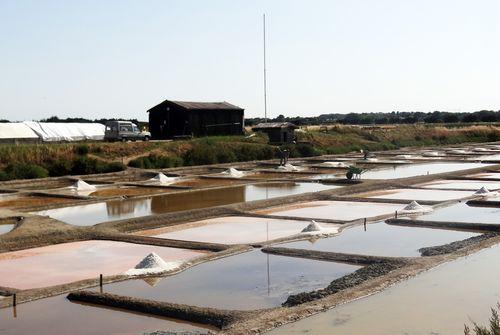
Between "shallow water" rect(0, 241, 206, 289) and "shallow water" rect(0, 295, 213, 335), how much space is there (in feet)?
3.37

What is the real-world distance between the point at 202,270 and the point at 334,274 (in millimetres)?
1506

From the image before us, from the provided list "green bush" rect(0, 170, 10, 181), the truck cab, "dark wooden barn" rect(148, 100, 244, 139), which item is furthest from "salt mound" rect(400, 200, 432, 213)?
"dark wooden barn" rect(148, 100, 244, 139)

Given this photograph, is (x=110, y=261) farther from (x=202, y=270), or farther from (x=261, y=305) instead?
(x=261, y=305)

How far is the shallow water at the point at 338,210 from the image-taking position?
41.0 feet

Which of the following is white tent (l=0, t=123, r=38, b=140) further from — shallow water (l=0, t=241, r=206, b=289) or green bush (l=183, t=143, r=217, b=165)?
shallow water (l=0, t=241, r=206, b=289)

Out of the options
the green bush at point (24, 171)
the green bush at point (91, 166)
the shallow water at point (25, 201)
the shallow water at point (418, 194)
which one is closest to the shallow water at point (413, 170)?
the shallow water at point (418, 194)

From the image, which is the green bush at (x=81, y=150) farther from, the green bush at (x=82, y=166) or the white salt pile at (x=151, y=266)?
the white salt pile at (x=151, y=266)

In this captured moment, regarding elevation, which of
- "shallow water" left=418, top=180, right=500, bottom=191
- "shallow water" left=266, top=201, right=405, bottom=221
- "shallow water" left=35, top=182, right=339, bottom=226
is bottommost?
"shallow water" left=418, top=180, right=500, bottom=191

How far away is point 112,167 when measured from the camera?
22.5 meters

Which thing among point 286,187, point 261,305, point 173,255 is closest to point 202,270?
point 173,255

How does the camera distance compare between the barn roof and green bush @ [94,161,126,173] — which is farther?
the barn roof

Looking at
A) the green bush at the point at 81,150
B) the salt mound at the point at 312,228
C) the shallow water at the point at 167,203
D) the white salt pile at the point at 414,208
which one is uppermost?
the green bush at the point at 81,150

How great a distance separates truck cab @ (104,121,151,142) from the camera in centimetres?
2816

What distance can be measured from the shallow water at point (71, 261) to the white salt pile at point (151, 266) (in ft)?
0.86
